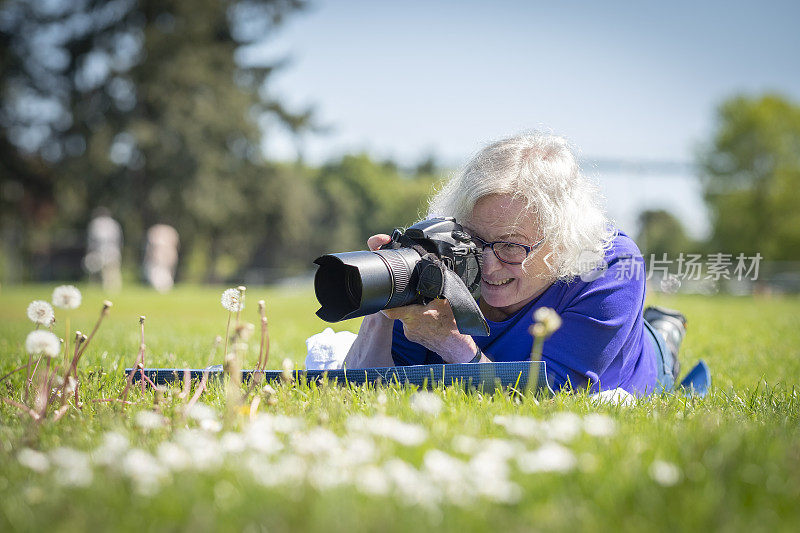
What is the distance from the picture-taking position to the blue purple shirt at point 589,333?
9.35 ft

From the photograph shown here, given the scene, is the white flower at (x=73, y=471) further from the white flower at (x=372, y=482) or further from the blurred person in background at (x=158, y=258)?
the blurred person in background at (x=158, y=258)

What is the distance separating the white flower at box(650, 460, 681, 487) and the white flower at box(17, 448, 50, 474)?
1.41 metres

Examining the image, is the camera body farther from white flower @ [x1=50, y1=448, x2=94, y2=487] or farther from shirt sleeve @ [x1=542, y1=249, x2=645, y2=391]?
white flower @ [x1=50, y1=448, x2=94, y2=487]

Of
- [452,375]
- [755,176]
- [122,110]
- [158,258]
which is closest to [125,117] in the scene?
[122,110]

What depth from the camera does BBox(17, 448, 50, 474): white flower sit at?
158 cm

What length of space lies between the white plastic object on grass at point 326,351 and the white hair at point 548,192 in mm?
1102

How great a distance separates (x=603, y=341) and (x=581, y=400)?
354 mm

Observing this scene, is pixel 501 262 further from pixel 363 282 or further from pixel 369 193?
pixel 369 193

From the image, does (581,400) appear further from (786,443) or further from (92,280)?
(92,280)

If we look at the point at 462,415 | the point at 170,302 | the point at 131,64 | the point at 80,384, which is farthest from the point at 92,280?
the point at 462,415

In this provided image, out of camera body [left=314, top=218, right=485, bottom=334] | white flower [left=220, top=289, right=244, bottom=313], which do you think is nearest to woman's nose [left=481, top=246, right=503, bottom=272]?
camera body [left=314, top=218, right=485, bottom=334]

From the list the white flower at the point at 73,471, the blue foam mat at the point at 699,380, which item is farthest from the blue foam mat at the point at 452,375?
the blue foam mat at the point at 699,380

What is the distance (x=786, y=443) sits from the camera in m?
1.92

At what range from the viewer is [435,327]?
2768 mm
